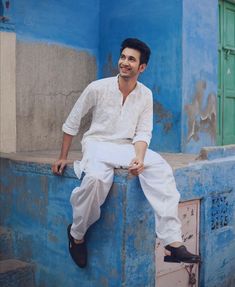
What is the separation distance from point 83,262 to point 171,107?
2346 millimetres

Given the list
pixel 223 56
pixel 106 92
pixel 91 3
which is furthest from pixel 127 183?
pixel 223 56

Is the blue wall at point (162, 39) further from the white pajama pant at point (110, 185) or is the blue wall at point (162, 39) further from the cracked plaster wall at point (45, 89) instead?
the white pajama pant at point (110, 185)

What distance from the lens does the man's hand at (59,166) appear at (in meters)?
3.90

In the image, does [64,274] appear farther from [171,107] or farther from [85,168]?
[171,107]

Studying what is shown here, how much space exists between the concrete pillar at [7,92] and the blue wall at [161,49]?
1488mm

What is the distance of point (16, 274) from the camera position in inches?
158

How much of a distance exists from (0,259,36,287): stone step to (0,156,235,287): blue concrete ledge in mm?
104

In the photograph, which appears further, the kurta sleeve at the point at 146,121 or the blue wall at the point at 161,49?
the blue wall at the point at 161,49

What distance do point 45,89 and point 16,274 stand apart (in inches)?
87.6

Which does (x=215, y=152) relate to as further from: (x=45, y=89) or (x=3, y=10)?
(x=3, y=10)

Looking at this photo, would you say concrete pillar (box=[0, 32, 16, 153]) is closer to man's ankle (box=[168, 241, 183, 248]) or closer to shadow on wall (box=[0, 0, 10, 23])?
shadow on wall (box=[0, 0, 10, 23])

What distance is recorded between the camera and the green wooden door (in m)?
6.46

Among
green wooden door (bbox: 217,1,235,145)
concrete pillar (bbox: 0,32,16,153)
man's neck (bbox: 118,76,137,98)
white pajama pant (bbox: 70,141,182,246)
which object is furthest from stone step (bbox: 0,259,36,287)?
green wooden door (bbox: 217,1,235,145)

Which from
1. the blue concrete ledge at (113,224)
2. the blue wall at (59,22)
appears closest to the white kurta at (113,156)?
the blue concrete ledge at (113,224)
